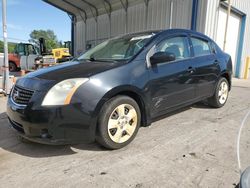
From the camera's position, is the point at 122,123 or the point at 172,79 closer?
the point at 122,123

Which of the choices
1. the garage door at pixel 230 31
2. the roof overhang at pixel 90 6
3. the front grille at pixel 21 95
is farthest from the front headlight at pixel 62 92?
the roof overhang at pixel 90 6

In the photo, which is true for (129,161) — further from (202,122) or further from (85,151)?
(202,122)

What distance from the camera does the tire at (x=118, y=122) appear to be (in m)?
2.76

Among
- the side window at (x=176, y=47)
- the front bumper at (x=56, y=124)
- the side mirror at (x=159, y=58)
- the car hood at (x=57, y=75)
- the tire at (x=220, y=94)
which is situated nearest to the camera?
the front bumper at (x=56, y=124)

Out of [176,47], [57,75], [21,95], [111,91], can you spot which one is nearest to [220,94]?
[176,47]

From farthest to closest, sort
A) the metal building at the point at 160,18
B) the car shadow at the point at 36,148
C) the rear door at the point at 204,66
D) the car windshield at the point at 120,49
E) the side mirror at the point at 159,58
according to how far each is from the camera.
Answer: the metal building at the point at 160,18
the rear door at the point at 204,66
the car windshield at the point at 120,49
the side mirror at the point at 159,58
the car shadow at the point at 36,148

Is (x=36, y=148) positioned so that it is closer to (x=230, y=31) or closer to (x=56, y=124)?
(x=56, y=124)

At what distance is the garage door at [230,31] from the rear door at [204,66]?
7336 millimetres

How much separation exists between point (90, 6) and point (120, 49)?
46.6 ft

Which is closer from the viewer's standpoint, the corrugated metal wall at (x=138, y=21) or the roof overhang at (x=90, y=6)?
the corrugated metal wall at (x=138, y=21)

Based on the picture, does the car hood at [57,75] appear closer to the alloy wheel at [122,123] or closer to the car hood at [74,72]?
the car hood at [74,72]

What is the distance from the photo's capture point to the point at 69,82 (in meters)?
2.64

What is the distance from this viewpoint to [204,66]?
428cm

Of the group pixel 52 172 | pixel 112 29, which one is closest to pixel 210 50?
pixel 52 172
